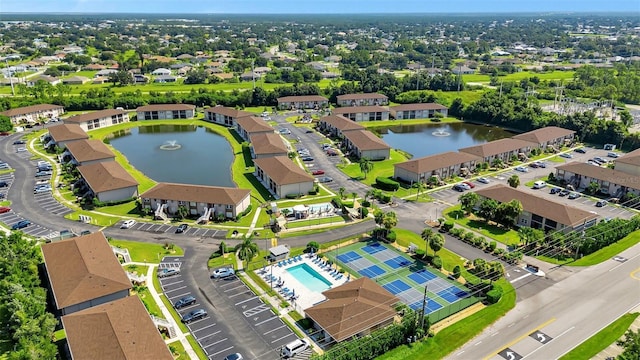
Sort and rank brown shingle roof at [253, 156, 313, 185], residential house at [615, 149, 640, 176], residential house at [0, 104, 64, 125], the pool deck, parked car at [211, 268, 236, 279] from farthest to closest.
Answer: residential house at [0, 104, 64, 125]
residential house at [615, 149, 640, 176]
brown shingle roof at [253, 156, 313, 185]
parked car at [211, 268, 236, 279]
the pool deck

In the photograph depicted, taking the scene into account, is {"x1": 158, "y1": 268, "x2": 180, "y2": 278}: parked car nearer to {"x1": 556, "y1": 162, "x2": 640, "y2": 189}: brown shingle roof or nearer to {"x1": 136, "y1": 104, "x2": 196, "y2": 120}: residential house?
{"x1": 556, "y1": 162, "x2": 640, "y2": 189}: brown shingle roof

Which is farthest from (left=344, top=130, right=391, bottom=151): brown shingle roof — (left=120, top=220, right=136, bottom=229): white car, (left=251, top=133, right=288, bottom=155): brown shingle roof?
(left=120, top=220, right=136, bottom=229): white car

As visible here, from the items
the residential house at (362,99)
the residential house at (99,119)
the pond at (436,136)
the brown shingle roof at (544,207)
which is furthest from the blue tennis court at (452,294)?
the residential house at (362,99)

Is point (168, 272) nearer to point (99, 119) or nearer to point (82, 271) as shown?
point (82, 271)

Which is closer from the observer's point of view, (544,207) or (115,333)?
(115,333)

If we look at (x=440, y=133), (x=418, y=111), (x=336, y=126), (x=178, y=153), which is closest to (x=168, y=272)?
(x=178, y=153)

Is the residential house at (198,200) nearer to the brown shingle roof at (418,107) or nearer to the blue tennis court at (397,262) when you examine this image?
the blue tennis court at (397,262)
